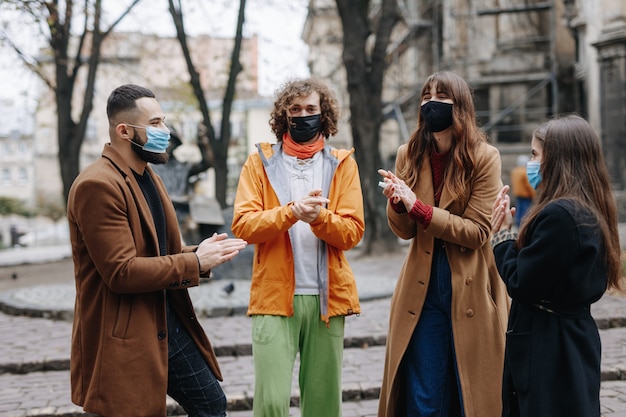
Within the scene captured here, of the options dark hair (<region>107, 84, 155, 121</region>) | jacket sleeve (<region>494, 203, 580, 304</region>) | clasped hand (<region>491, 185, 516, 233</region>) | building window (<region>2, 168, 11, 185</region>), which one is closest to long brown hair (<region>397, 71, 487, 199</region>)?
clasped hand (<region>491, 185, 516, 233</region>)

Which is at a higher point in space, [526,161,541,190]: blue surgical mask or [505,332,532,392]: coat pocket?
[526,161,541,190]: blue surgical mask

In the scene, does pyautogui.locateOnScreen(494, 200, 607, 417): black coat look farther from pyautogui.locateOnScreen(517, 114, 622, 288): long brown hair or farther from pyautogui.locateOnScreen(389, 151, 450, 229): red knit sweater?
pyautogui.locateOnScreen(389, 151, 450, 229): red knit sweater

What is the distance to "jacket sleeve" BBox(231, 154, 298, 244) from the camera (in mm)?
3852

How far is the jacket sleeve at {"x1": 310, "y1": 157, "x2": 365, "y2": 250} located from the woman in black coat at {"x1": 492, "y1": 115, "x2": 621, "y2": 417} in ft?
2.87

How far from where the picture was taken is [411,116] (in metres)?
29.6

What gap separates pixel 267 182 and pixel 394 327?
108cm

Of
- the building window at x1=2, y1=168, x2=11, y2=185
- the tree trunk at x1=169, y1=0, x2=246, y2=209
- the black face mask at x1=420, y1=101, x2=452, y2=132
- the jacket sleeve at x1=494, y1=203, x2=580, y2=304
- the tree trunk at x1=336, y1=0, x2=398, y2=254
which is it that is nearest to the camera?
the jacket sleeve at x1=494, y1=203, x2=580, y2=304

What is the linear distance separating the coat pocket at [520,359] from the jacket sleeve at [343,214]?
3.26 ft

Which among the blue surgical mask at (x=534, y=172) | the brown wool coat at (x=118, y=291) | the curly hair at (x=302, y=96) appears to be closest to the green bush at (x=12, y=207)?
the curly hair at (x=302, y=96)

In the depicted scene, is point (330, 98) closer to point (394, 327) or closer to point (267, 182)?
point (267, 182)

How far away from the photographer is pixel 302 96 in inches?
162

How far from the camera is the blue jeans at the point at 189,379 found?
3586 mm

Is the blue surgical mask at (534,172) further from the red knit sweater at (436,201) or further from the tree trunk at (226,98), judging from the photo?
the tree trunk at (226,98)

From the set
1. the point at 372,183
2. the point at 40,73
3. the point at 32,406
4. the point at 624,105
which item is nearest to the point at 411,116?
the point at 624,105
